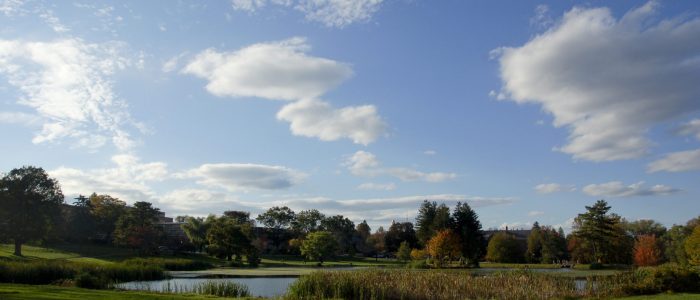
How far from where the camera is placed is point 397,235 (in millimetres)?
133750

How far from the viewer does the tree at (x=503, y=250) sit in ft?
307

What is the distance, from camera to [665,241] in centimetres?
9875

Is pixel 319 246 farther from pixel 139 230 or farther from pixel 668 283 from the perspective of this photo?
pixel 668 283

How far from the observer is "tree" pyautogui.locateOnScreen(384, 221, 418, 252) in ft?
429

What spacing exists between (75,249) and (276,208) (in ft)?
A: 182

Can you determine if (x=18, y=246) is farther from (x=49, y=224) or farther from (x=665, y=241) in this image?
(x=665, y=241)

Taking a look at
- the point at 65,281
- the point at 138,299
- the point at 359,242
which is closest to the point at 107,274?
the point at 65,281

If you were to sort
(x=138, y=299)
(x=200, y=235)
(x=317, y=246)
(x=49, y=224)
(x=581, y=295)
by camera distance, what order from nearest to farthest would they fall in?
(x=138, y=299) → (x=581, y=295) → (x=49, y=224) → (x=317, y=246) → (x=200, y=235)

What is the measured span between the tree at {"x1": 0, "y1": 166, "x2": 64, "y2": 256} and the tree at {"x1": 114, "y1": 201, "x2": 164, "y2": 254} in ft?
48.0

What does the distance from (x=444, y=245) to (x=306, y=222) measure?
54605 mm

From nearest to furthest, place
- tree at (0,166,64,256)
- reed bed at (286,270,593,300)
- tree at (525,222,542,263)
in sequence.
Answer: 1. reed bed at (286,270,593,300)
2. tree at (0,166,64,256)
3. tree at (525,222,542,263)

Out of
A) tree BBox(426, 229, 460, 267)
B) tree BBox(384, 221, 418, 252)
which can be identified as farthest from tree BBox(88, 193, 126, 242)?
tree BBox(384, 221, 418, 252)

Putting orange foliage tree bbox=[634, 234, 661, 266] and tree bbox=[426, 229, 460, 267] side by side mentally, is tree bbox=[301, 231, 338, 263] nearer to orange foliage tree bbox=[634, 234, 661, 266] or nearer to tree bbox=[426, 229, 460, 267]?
tree bbox=[426, 229, 460, 267]

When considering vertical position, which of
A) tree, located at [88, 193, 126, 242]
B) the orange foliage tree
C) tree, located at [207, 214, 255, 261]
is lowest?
the orange foliage tree
